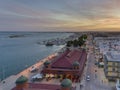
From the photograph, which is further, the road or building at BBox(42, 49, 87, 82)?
building at BBox(42, 49, 87, 82)

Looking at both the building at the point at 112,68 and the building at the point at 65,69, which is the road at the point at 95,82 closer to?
the building at the point at 112,68

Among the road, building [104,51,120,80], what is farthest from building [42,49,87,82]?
building [104,51,120,80]

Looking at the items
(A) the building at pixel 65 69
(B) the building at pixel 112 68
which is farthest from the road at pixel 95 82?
(A) the building at pixel 65 69

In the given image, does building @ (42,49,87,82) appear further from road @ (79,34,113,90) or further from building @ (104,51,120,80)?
building @ (104,51,120,80)

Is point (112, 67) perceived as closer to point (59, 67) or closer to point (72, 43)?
point (59, 67)

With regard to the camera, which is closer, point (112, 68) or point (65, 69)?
point (112, 68)

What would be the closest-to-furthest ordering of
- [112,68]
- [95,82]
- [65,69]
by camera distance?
[95,82] < [112,68] < [65,69]

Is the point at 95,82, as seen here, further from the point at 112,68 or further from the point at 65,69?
the point at 65,69

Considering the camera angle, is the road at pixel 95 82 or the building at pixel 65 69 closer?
the road at pixel 95 82

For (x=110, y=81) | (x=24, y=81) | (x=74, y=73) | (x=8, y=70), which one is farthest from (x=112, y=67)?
(x=8, y=70)

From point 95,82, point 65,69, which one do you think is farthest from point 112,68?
point 65,69

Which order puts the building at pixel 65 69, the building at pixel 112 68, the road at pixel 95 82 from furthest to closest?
the building at pixel 65 69 < the building at pixel 112 68 < the road at pixel 95 82
